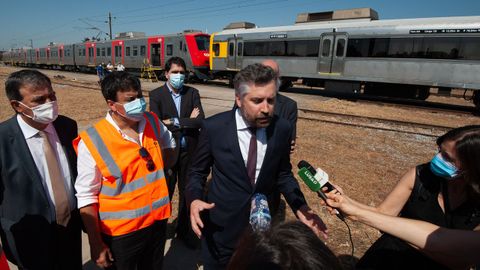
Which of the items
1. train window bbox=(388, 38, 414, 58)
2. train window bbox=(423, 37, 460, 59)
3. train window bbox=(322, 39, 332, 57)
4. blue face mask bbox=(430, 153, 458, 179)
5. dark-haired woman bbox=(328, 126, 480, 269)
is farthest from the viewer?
train window bbox=(322, 39, 332, 57)

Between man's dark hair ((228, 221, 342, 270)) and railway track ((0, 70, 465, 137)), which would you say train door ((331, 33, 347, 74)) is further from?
man's dark hair ((228, 221, 342, 270))

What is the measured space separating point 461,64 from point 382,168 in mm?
9225

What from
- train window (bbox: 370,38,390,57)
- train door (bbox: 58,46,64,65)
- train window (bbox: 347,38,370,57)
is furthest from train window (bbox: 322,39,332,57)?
train door (bbox: 58,46,64,65)

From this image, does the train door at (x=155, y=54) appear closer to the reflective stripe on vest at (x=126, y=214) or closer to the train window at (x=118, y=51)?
the train window at (x=118, y=51)

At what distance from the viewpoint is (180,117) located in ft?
10.8

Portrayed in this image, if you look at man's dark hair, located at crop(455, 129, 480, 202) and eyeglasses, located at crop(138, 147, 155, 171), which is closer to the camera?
man's dark hair, located at crop(455, 129, 480, 202)

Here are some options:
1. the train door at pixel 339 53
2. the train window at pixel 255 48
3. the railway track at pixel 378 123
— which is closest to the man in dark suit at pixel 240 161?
the railway track at pixel 378 123

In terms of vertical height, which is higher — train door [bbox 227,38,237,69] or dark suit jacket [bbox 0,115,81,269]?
train door [bbox 227,38,237,69]

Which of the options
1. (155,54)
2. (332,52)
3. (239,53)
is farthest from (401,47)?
(155,54)

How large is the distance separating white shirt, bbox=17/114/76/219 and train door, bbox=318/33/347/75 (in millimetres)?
14387

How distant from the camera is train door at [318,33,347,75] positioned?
46.7 ft

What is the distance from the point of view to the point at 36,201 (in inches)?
70.2

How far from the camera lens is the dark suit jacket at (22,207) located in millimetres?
1716

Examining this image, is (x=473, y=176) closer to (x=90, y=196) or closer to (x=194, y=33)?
(x=90, y=196)
